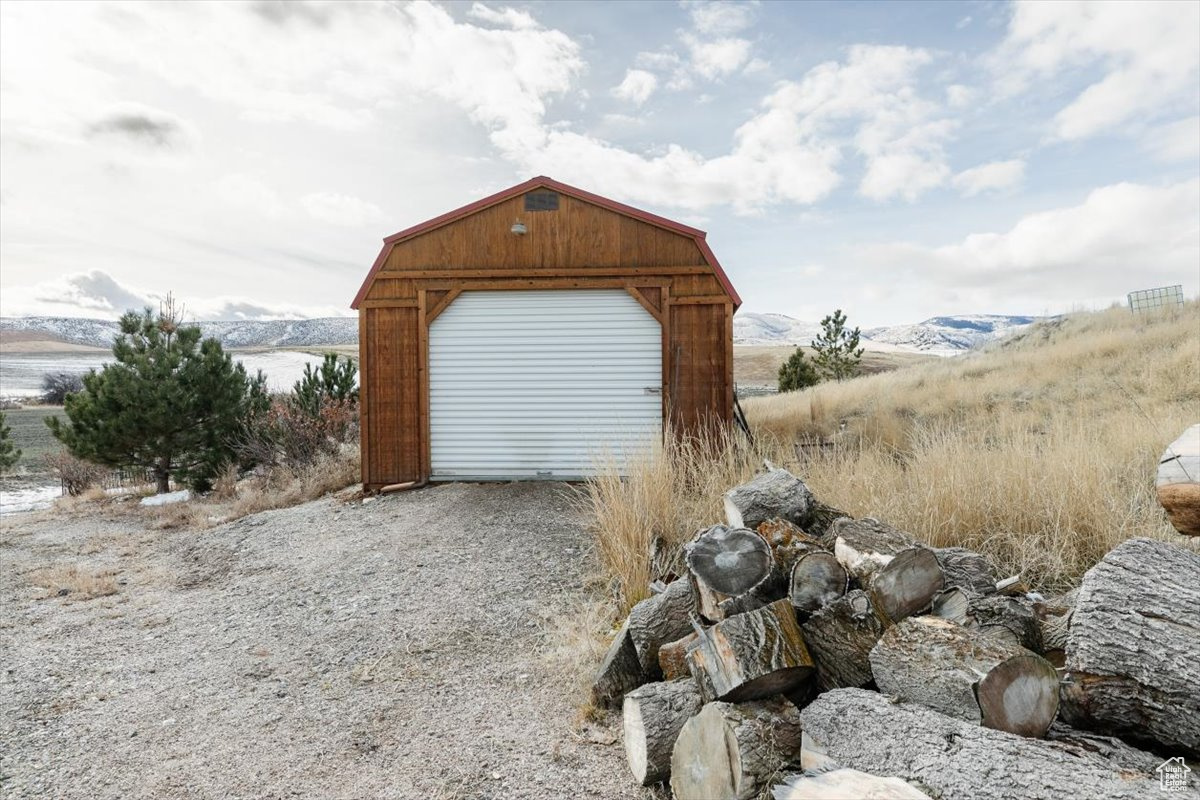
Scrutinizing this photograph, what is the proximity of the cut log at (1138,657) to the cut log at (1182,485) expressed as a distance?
833mm

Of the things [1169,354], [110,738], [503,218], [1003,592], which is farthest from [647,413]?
[1169,354]

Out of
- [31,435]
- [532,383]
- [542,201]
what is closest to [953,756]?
[532,383]

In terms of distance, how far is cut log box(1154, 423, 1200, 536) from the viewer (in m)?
2.91

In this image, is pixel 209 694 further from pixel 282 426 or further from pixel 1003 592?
pixel 282 426

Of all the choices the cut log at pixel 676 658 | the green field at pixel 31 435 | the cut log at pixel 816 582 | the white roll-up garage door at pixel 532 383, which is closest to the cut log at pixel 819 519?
the cut log at pixel 816 582

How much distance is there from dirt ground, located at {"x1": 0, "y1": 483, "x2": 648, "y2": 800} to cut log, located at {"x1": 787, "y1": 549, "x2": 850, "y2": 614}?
0.99 m

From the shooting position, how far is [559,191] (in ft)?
27.2

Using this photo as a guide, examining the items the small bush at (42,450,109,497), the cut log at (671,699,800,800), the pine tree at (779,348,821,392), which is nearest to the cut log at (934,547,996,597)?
the cut log at (671,699,800,800)

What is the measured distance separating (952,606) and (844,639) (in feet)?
1.54

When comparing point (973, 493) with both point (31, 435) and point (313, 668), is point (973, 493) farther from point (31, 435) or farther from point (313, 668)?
point (31, 435)

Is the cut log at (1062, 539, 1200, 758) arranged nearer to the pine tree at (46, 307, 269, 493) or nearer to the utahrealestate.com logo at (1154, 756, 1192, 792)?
the utahrealestate.com logo at (1154, 756, 1192, 792)

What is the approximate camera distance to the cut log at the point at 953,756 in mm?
1747

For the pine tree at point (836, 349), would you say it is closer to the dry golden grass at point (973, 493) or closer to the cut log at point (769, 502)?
the dry golden grass at point (973, 493)

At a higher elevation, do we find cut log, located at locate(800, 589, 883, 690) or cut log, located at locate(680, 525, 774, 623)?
cut log, located at locate(680, 525, 774, 623)
